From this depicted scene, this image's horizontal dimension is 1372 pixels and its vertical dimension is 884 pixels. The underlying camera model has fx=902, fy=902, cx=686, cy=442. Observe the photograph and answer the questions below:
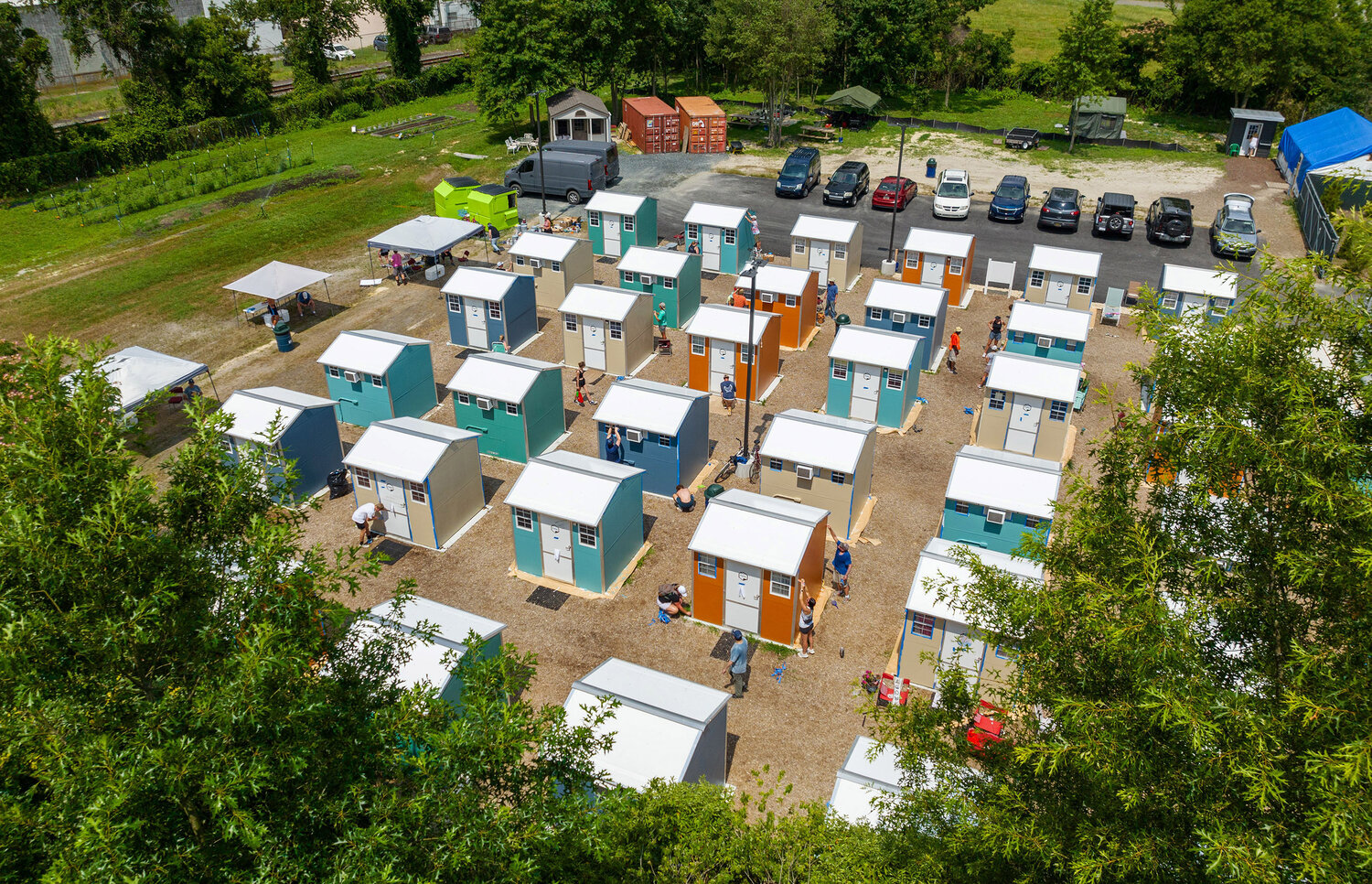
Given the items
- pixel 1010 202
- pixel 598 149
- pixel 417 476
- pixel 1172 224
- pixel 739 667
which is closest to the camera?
pixel 739 667

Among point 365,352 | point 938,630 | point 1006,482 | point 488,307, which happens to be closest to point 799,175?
point 488,307

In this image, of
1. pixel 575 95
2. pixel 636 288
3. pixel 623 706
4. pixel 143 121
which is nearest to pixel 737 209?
pixel 636 288

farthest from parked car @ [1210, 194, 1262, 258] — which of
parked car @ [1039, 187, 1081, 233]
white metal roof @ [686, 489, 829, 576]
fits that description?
white metal roof @ [686, 489, 829, 576]

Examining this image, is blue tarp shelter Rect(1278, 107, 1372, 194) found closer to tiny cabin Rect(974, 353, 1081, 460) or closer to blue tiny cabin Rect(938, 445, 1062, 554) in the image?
tiny cabin Rect(974, 353, 1081, 460)

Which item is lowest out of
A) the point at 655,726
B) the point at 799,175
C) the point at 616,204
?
the point at 655,726

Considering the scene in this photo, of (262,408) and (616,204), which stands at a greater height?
(616,204)

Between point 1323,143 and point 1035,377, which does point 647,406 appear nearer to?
point 1035,377

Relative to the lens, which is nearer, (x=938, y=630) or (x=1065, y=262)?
(x=938, y=630)
